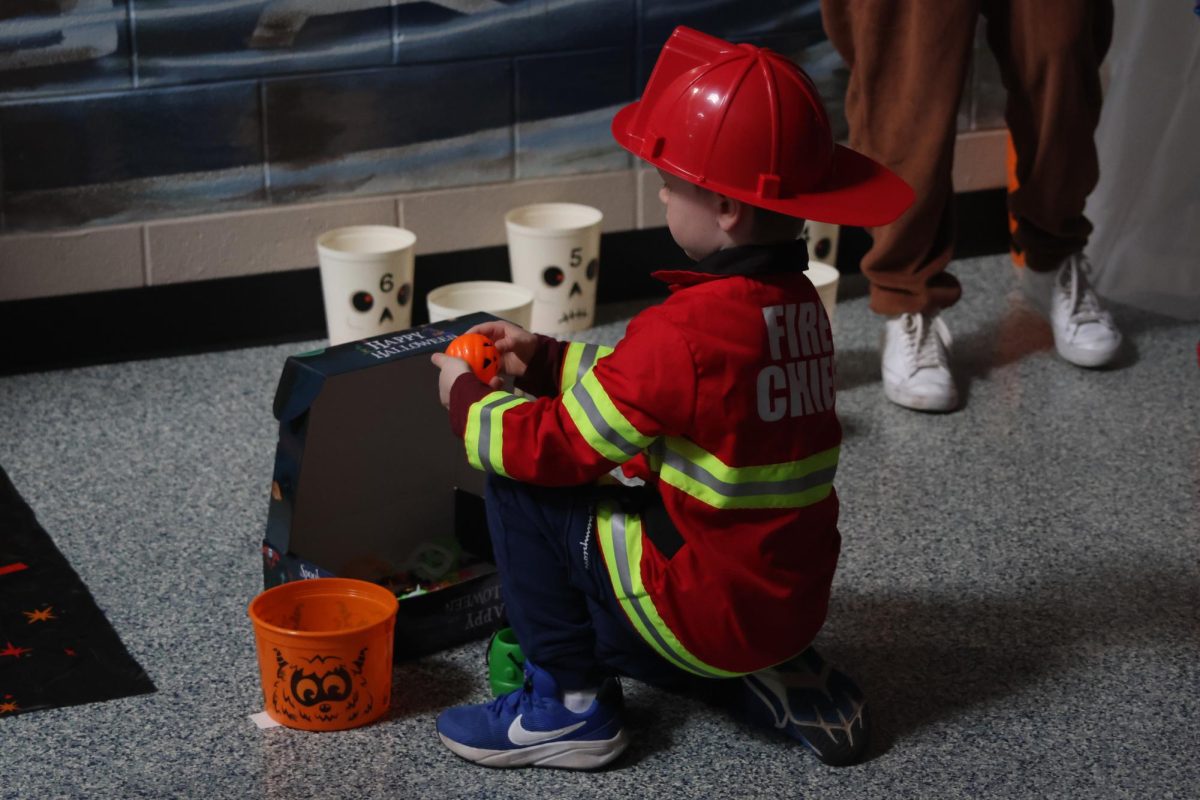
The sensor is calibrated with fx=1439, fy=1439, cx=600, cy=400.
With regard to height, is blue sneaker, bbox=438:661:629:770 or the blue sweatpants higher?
the blue sweatpants

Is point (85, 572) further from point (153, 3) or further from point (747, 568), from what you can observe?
point (153, 3)

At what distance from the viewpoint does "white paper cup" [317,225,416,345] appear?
2.10m

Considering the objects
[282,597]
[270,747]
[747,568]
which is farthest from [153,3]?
[747,568]

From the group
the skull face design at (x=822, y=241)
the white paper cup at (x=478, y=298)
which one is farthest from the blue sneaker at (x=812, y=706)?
the skull face design at (x=822, y=241)

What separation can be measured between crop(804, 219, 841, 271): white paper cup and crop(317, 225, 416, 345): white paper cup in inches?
25.9

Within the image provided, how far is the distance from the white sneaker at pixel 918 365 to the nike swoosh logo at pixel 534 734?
3.09ft

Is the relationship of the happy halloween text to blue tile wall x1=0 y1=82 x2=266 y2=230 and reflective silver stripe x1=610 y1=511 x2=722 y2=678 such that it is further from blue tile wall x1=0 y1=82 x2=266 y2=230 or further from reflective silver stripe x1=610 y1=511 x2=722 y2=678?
blue tile wall x1=0 y1=82 x2=266 y2=230

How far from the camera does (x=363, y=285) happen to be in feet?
6.92

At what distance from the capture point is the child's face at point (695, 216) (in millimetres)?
1144

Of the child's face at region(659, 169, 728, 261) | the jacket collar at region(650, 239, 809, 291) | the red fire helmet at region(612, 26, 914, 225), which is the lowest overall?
the jacket collar at region(650, 239, 809, 291)

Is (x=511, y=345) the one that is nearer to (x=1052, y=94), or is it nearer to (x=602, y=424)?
(x=602, y=424)

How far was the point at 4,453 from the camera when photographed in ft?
5.94

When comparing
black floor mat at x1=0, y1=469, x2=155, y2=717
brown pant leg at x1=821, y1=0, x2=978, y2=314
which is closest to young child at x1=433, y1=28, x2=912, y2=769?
black floor mat at x1=0, y1=469, x2=155, y2=717

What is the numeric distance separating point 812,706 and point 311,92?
1308mm
